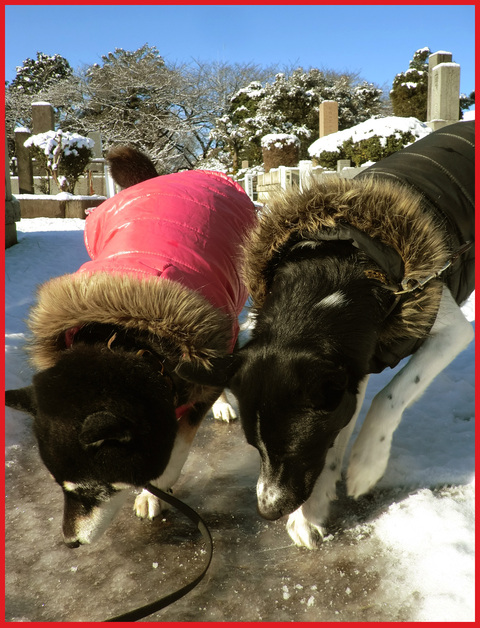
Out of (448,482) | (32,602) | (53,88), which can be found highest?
(53,88)

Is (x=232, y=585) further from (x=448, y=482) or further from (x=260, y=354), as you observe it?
(x=448, y=482)

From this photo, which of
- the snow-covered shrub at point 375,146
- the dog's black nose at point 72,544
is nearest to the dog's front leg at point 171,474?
the dog's black nose at point 72,544

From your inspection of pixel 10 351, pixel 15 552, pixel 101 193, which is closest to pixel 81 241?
pixel 10 351

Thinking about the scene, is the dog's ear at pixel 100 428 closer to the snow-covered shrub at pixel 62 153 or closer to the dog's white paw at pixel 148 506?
the dog's white paw at pixel 148 506

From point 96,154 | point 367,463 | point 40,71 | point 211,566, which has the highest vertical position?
point 40,71

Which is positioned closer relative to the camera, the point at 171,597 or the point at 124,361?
the point at 171,597

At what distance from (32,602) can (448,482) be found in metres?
1.94

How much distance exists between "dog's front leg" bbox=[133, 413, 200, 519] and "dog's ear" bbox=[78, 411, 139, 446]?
541 mm

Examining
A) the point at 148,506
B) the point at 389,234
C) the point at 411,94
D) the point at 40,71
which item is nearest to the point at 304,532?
the point at 148,506

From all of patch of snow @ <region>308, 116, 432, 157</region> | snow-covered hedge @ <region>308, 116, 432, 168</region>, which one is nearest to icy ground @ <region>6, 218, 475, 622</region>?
snow-covered hedge @ <region>308, 116, 432, 168</region>

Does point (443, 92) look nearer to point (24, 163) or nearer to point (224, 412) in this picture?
point (224, 412)

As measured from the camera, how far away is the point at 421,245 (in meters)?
2.27

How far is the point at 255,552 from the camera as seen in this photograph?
2.23 m

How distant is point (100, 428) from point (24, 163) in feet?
51.9
